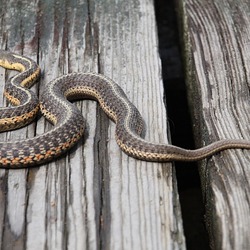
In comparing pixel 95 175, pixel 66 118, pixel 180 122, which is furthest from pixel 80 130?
pixel 180 122

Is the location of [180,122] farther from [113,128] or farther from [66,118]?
[66,118]

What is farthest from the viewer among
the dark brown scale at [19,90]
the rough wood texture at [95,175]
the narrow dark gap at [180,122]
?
the narrow dark gap at [180,122]

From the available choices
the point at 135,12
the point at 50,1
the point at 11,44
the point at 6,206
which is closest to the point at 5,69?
the point at 11,44

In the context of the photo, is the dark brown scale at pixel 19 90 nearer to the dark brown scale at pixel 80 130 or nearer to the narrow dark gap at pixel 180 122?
the dark brown scale at pixel 80 130

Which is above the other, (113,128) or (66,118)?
(66,118)

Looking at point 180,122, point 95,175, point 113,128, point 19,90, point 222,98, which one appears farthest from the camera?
point 180,122

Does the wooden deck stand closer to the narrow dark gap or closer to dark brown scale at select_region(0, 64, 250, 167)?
dark brown scale at select_region(0, 64, 250, 167)

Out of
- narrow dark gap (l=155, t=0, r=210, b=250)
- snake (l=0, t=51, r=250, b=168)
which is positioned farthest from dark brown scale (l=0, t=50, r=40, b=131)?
narrow dark gap (l=155, t=0, r=210, b=250)

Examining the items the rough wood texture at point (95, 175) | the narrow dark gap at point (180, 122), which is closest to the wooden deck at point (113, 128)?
the rough wood texture at point (95, 175)
